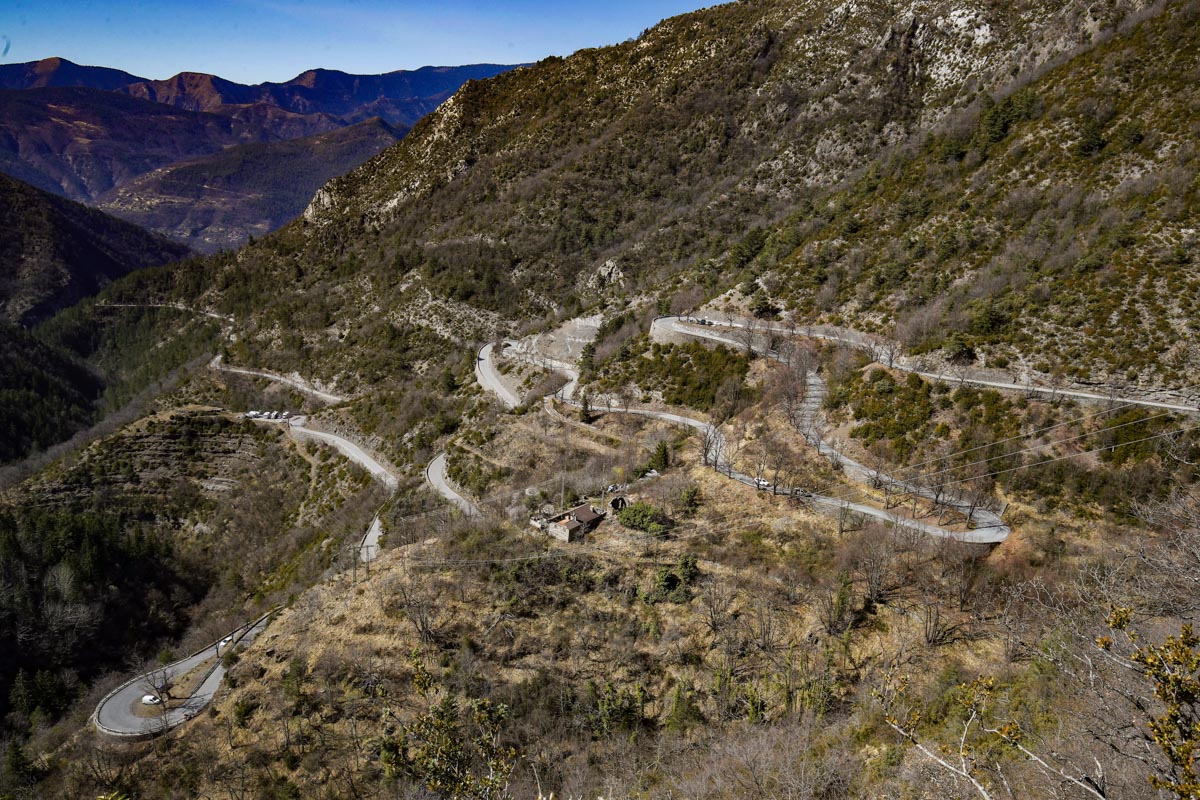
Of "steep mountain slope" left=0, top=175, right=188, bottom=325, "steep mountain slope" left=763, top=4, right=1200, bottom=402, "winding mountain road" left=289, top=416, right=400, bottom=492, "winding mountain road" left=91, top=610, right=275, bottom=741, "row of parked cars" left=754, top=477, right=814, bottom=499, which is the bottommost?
"winding mountain road" left=91, top=610, right=275, bottom=741

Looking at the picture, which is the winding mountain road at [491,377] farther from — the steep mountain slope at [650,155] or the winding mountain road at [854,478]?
the winding mountain road at [854,478]

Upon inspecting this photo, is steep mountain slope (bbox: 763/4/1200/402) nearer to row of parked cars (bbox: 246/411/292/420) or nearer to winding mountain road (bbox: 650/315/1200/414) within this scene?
winding mountain road (bbox: 650/315/1200/414)

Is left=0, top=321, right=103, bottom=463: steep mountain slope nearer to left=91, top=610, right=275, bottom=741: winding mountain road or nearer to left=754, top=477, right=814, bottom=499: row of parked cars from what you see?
left=91, top=610, right=275, bottom=741: winding mountain road

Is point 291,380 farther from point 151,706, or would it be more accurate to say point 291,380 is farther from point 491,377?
point 151,706

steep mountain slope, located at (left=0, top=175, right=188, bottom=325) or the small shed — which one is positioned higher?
steep mountain slope, located at (left=0, top=175, right=188, bottom=325)

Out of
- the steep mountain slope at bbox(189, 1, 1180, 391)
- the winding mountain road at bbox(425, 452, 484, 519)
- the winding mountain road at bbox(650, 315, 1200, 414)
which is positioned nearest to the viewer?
the winding mountain road at bbox(650, 315, 1200, 414)

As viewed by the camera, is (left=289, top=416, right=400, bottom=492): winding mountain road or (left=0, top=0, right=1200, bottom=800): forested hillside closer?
(left=0, top=0, right=1200, bottom=800): forested hillside

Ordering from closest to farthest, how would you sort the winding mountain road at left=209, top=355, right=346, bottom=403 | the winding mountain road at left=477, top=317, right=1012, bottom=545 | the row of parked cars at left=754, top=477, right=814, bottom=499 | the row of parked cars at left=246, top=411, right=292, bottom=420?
the winding mountain road at left=477, top=317, right=1012, bottom=545, the row of parked cars at left=754, top=477, right=814, bottom=499, the row of parked cars at left=246, top=411, right=292, bottom=420, the winding mountain road at left=209, top=355, right=346, bottom=403

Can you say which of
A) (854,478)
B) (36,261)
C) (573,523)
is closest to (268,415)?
(573,523)

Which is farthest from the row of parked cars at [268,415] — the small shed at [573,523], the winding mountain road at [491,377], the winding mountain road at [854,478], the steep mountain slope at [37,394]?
the small shed at [573,523]

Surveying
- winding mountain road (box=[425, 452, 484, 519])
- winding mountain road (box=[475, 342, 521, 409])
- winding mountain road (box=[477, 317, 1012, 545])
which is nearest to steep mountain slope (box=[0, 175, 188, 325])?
winding mountain road (box=[475, 342, 521, 409])

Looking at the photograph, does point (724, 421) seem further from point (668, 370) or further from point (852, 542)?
point (852, 542)
